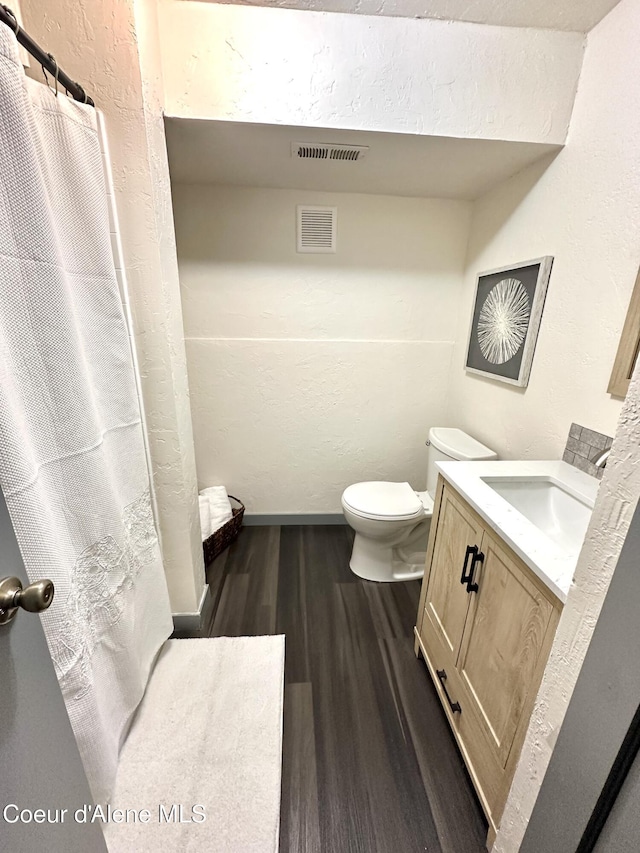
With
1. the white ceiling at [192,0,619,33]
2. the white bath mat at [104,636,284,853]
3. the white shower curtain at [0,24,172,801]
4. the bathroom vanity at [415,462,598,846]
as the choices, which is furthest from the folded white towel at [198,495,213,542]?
the white ceiling at [192,0,619,33]

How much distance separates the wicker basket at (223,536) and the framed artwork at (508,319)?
1.62m

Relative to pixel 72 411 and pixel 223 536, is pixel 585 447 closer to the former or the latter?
pixel 72 411

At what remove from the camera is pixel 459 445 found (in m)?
1.75

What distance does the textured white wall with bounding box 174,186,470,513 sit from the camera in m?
1.91

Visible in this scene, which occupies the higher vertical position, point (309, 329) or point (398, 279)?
point (398, 279)

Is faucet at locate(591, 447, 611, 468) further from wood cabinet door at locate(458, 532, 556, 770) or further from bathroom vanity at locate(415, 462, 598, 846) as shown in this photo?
wood cabinet door at locate(458, 532, 556, 770)

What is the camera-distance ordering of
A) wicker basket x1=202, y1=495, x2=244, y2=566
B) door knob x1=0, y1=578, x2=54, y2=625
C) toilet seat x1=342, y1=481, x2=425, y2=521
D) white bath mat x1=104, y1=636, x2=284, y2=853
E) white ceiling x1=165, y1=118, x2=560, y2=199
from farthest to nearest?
wicker basket x1=202, y1=495, x2=244, y2=566, toilet seat x1=342, y1=481, x2=425, y2=521, white ceiling x1=165, y1=118, x2=560, y2=199, white bath mat x1=104, y1=636, x2=284, y2=853, door knob x1=0, y1=578, x2=54, y2=625

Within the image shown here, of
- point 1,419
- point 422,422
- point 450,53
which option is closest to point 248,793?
point 1,419

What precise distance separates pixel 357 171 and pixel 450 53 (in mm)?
487

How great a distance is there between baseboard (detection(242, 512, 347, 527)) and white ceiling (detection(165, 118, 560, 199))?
75.1 inches

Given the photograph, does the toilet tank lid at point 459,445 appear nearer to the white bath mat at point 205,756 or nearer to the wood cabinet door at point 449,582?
the wood cabinet door at point 449,582

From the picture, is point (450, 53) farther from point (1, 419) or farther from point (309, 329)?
point (1, 419)

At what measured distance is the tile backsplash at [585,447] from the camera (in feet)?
3.80

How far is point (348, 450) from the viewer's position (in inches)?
89.8
